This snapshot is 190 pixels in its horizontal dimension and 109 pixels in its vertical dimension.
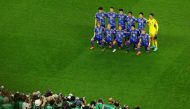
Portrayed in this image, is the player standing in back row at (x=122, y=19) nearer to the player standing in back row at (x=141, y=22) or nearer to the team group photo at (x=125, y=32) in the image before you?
the team group photo at (x=125, y=32)

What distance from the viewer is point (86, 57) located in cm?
3244

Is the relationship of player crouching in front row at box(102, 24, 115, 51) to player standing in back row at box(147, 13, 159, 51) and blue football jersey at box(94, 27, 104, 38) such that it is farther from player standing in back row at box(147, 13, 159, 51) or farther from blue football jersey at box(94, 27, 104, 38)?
player standing in back row at box(147, 13, 159, 51)

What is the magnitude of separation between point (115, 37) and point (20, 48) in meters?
5.13

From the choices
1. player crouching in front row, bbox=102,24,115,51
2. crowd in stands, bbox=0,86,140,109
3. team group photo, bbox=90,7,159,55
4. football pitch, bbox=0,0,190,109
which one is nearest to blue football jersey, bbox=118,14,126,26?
team group photo, bbox=90,7,159,55

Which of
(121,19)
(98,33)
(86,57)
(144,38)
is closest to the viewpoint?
(144,38)

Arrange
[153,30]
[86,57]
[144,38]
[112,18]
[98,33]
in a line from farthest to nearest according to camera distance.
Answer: [112,18], [98,33], [153,30], [86,57], [144,38]

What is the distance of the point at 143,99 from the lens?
95.8ft

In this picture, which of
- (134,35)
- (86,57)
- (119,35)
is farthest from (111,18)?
(86,57)

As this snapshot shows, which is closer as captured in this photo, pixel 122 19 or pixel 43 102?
pixel 43 102

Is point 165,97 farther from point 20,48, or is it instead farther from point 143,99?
point 20,48

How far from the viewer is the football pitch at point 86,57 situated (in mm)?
29891

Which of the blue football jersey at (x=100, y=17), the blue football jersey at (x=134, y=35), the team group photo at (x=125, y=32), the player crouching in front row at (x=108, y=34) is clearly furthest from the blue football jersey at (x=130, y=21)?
the blue football jersey at (x=100, y=17)

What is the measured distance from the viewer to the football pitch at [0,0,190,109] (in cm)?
2989

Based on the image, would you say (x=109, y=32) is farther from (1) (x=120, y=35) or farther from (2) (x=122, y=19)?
(2) (x=122, y=19)
